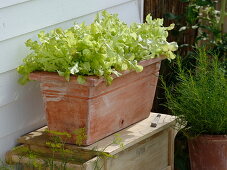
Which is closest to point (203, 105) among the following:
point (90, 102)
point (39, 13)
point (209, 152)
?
point (209, 152)

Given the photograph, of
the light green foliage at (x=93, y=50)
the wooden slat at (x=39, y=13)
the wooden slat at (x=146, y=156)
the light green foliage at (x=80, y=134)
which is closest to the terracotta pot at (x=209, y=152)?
the wooden slat at (x=146, y=156)

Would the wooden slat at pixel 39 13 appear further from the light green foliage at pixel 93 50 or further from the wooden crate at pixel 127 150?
the wooden crate at pixel 127 150

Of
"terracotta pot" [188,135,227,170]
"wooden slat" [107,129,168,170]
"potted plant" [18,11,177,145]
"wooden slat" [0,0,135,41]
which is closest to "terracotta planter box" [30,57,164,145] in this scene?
"potted plant" [18,11,177,145]

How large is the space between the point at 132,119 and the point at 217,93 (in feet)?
1.62

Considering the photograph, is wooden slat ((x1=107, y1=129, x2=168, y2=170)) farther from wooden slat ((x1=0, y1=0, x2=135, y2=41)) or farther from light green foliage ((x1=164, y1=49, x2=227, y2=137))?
wooden slat ((x1=0, y1=0, x2=135, y2=41))

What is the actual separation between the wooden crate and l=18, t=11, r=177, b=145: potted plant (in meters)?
0.07

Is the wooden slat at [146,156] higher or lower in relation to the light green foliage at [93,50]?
lower

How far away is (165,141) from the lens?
140 inches

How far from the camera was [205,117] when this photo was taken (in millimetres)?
3338

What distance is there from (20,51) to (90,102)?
48cm

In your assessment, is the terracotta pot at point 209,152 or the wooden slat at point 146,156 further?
the terracotta pot at point 209,152

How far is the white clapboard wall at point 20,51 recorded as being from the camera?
298cm

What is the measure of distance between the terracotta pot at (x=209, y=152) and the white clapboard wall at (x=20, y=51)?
880 mm

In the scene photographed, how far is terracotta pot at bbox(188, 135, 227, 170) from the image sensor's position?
340 centimetres
